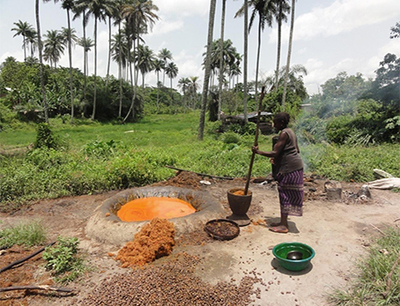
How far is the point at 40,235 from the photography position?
409cm

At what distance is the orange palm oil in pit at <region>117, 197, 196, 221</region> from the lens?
15.7 ft

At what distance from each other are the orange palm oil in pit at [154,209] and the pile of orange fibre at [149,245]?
0.96m

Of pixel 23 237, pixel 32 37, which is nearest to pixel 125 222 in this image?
pixel 23 237

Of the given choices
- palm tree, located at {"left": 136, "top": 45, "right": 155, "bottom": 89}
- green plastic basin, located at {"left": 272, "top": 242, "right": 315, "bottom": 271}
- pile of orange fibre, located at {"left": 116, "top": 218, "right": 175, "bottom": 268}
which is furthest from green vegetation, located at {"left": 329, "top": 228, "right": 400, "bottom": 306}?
palm tree, located at {"left": 136, "top": 45, "right": 155, "bottom": 89}

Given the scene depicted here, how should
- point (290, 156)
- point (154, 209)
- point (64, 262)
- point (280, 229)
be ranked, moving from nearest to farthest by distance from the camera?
1. point (64, 262)
2. point (290, 156)
3. point (280, 229)
4. point (154, 209)

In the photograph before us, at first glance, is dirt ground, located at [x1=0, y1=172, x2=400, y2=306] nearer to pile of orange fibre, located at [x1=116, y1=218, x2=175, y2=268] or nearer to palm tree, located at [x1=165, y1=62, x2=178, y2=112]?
pile of orange fibre, located at [x1=116, y1=218, x2=175, y2=268]

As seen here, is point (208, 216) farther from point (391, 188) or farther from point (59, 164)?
point (59, 164)

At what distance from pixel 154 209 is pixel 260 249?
2144mm

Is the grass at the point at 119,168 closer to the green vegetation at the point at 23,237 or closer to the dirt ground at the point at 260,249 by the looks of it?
the dirt ground at the point at 260,249

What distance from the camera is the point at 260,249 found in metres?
3.67

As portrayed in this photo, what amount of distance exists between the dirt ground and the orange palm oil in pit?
0.80 metres

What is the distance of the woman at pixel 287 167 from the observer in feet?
12.9

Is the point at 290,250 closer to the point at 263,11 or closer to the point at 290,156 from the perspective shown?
the point at 290,156

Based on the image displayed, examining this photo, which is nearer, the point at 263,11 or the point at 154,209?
the point at 154,209
